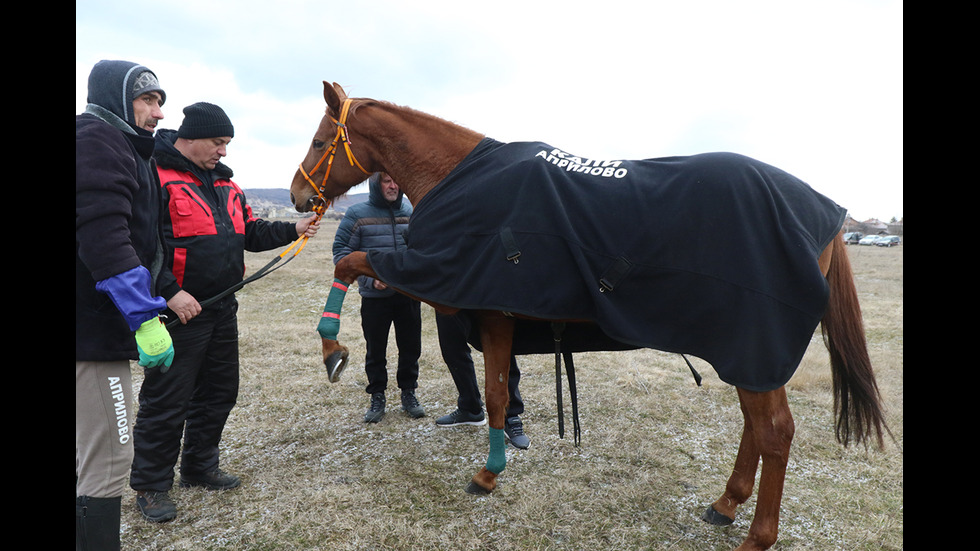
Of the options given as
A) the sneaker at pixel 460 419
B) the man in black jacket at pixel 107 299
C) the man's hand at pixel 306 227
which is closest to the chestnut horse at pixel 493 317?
the man's hand at pixel 306 227

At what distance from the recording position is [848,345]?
268cm

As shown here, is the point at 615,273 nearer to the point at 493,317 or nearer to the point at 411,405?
the point at 493,317

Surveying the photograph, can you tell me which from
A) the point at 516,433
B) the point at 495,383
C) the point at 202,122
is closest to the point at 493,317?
the point at 495,383

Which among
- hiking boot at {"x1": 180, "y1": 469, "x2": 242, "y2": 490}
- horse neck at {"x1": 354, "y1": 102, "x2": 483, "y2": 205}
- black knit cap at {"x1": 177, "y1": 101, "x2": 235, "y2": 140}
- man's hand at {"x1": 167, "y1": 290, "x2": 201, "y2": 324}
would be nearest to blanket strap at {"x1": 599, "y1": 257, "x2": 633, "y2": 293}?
horse neck at {"x1": 354, "y1": 102, "x2": 483, "y2": 205}

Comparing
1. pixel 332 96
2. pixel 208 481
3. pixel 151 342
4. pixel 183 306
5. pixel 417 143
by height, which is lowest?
pixel 208 481

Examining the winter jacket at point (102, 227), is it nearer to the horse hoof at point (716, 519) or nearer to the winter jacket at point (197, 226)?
the winter jacket at point (197, 226)

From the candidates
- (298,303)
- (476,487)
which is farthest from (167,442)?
(298,303)

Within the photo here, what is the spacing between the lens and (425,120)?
3033 mm

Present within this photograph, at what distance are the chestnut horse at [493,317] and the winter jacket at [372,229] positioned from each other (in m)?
0.84

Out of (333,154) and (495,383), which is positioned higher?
(333,154)

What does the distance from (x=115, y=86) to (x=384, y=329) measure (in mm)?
2540

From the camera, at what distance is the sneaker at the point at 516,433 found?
3.76 meters

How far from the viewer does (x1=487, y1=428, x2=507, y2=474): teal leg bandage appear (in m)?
3.06

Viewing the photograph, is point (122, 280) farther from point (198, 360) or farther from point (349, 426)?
point (349, 426)
